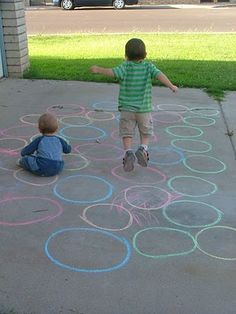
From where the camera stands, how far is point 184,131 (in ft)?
17.5

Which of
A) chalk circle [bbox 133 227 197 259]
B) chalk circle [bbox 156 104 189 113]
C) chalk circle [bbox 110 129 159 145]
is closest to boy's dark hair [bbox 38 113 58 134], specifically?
chalk circle [bbox 110 129 159 145]

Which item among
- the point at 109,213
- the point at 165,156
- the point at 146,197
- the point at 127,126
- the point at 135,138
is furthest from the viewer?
the point at 135,138

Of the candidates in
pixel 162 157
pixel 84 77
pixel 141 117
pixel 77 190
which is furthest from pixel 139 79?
pixel 84 77

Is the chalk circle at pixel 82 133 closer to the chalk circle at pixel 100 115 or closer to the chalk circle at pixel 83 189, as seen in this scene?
the chalk circle at pixel 100 115

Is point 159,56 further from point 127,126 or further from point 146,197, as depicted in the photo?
point 146,197

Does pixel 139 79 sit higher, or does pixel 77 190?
pixel 139 79

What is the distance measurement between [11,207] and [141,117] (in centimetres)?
148

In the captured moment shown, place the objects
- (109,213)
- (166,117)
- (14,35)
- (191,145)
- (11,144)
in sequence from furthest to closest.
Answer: (14,35) → (166,117) → (191,145) → (11,144) → (109,213)

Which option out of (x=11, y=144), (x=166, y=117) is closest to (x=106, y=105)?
(x=166, y=117)

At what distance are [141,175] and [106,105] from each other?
7.47 ft

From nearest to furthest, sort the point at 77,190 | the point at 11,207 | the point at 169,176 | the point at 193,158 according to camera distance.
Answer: the point at 11,207 < the point at 77,190 < the point at 169,176 < the point at 193,158

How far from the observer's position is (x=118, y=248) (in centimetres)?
304

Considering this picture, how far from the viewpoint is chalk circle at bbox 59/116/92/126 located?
18.1ft

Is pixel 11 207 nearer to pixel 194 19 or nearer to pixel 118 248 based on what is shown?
pixel 118 248
